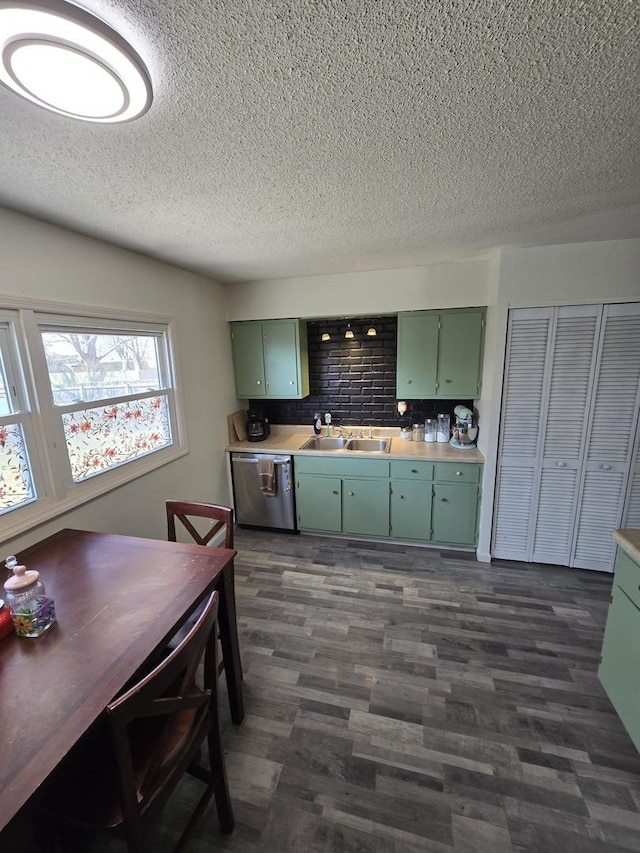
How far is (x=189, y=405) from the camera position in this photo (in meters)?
2.99

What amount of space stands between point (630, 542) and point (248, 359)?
3.23 metres

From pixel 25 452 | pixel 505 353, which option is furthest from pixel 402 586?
pixel 25 452

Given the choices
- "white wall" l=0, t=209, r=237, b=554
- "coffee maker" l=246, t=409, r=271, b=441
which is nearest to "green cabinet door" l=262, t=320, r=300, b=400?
"coffee maker" l=246, t=409, r=271, b=441

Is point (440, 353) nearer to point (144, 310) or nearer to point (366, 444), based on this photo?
point (366, 444)

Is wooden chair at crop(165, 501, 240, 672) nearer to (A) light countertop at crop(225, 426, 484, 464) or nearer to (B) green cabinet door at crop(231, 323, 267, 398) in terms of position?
(A) light countertop at crop(225, 426, 484, 464)

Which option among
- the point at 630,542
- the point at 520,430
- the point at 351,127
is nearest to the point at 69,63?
the point at 351,127

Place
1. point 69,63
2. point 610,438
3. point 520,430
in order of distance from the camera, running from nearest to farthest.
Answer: point 69,63
point 610,438
point 520,430

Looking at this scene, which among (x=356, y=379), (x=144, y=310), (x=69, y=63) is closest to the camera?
(x=69, y=63)

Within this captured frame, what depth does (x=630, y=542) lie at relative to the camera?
5.16 feet

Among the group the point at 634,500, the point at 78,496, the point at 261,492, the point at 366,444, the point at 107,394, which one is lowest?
the point at 261,492

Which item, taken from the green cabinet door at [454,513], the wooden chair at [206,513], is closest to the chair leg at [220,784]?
the wooden chair at [206,513]

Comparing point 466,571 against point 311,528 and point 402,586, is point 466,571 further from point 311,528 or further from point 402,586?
point 311,528

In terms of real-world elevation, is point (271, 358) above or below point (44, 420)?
above

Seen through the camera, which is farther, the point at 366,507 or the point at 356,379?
the point at 356,379
